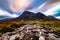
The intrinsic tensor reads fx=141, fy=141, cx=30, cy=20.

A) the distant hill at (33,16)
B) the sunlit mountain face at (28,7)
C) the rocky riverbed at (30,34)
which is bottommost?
the rocky riverbed at (30,34)

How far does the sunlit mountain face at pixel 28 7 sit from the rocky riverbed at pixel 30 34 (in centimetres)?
43

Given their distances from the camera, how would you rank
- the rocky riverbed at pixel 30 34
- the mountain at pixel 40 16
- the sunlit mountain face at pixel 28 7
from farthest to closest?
the sunlit mountain face at pixel 28 7 < the mountain at pixel 40 16 < the rocky riverbed at pixel 30 34

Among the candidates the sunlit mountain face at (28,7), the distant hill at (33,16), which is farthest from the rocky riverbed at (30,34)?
the sunlit mountain face at (28,7)

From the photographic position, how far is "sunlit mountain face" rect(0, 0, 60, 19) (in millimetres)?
3717

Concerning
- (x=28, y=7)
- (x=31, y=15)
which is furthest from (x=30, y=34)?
(x=28, y=7)

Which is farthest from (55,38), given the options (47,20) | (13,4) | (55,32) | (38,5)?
(13,4)

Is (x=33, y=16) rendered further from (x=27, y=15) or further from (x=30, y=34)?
(x=30, y=34)

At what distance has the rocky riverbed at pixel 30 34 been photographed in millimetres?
3321

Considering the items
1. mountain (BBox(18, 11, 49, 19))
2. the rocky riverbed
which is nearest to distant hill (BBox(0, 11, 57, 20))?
mountain (BBox(18, 11, 49, 19))

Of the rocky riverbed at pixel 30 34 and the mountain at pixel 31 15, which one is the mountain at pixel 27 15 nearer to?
the mountain at pixel 31 15

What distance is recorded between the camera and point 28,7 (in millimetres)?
3762

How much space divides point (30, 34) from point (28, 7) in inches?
31.3

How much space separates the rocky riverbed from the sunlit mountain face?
0.43m

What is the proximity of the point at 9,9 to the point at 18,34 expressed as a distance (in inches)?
31.4
